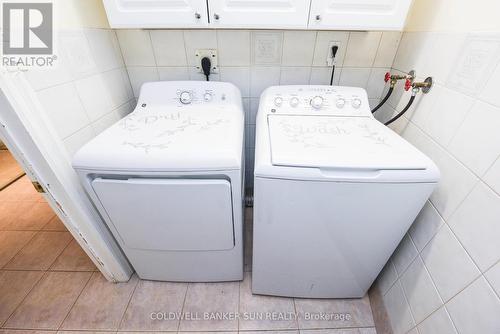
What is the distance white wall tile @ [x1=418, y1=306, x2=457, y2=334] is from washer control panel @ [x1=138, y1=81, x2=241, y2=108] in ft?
4.25

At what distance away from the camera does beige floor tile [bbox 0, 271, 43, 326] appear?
47.6 inches

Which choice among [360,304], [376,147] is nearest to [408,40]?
[376,147]

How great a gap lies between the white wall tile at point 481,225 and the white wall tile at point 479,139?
0.08 meters

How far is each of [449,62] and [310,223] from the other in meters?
0.87

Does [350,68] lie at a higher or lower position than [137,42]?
lower

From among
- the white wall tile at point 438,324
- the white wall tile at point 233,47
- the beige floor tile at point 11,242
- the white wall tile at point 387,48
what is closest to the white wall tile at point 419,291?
the white wall tile at point 438,324

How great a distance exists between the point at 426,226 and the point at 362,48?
1.01 meters

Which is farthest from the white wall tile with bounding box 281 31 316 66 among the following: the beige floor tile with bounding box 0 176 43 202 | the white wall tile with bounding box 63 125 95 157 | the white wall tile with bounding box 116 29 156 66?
the beige floor tile with bounding box 0 176 43 202

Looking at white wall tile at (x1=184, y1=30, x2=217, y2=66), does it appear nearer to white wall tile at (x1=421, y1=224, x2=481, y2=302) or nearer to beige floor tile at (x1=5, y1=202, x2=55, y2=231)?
white wall tile at (x1=421, y1=224, x2=481, y2=302)

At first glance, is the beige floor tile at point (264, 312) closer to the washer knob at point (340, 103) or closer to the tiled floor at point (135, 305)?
the tiled floor at point (135, 305)

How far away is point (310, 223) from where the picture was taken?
2.76 ft

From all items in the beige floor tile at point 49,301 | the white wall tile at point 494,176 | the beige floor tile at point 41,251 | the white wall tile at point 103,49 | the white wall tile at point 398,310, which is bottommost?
the beige floor tile at point 49,301

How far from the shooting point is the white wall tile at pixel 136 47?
1.21 meters

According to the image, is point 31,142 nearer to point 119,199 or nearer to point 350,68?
point 119,199
